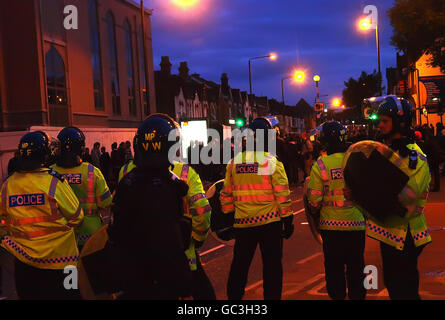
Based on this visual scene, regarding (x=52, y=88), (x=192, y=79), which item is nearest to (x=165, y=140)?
(x=52, y=88)

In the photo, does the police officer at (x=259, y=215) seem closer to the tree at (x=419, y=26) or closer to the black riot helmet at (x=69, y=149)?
the black riot helmet at (x=69, y=149)

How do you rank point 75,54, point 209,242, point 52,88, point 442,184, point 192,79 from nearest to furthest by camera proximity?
point 209,242 < point 442,184 < point 52,88 < point 75,54 < point 192,79

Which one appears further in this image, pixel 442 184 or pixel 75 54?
pixel 75 54

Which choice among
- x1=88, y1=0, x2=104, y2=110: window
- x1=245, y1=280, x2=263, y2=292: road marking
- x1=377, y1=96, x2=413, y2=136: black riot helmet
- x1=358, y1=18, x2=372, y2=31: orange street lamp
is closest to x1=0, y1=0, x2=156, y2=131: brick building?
x1=88, y1=0, x2=104, y2=110: window

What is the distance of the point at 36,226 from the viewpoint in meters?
4.09

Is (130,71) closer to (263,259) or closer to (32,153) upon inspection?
(263,259)

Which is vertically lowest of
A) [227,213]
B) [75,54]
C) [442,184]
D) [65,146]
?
[442,184]

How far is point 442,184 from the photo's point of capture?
17109 mm

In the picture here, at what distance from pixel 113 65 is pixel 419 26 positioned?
2286cm

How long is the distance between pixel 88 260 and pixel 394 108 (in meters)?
2.53

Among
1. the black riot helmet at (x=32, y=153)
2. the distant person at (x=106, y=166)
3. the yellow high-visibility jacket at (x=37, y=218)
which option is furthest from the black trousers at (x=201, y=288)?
the distant person at (x=106, y=166)

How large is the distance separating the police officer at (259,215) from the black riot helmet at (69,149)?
1.58 meters

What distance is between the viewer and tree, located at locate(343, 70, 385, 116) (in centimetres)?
8538
